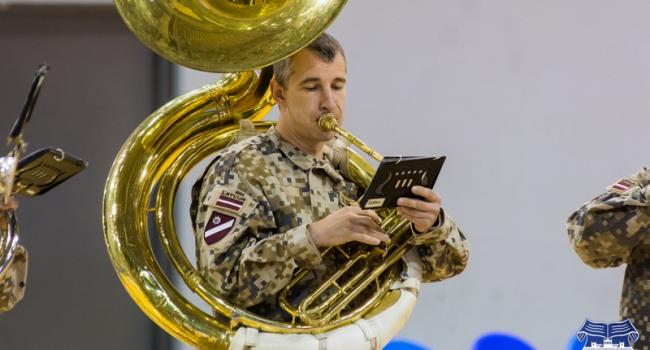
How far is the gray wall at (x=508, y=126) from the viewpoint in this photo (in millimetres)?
4027

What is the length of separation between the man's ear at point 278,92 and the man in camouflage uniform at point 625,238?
2.38ft

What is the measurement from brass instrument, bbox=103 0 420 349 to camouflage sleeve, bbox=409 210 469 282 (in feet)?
0.21

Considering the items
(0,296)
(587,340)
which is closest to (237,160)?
(0,296)

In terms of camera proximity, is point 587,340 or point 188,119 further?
point 188,119

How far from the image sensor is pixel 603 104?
406 centimetres

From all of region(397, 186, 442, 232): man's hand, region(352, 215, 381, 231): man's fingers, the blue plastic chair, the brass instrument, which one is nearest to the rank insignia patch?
the brass instrument

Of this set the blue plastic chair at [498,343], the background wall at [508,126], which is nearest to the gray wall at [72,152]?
the background wall at [508,126]

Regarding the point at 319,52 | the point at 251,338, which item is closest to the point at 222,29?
the point at 319,52

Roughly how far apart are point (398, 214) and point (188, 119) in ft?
1.80

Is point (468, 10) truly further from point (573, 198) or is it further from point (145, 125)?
point (145, 125)

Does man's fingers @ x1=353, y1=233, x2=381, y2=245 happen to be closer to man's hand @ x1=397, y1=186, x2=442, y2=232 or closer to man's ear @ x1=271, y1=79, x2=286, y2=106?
man's hand @ x1=397, y1=186, x2=442, y2=232

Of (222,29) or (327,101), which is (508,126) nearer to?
(327,101)

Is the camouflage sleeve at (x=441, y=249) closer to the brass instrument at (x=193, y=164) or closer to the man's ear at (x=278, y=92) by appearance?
the brass instrument at (x=193, y=164)

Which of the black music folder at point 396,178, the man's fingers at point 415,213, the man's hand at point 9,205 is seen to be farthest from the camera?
the man's fingers at point 415,213
